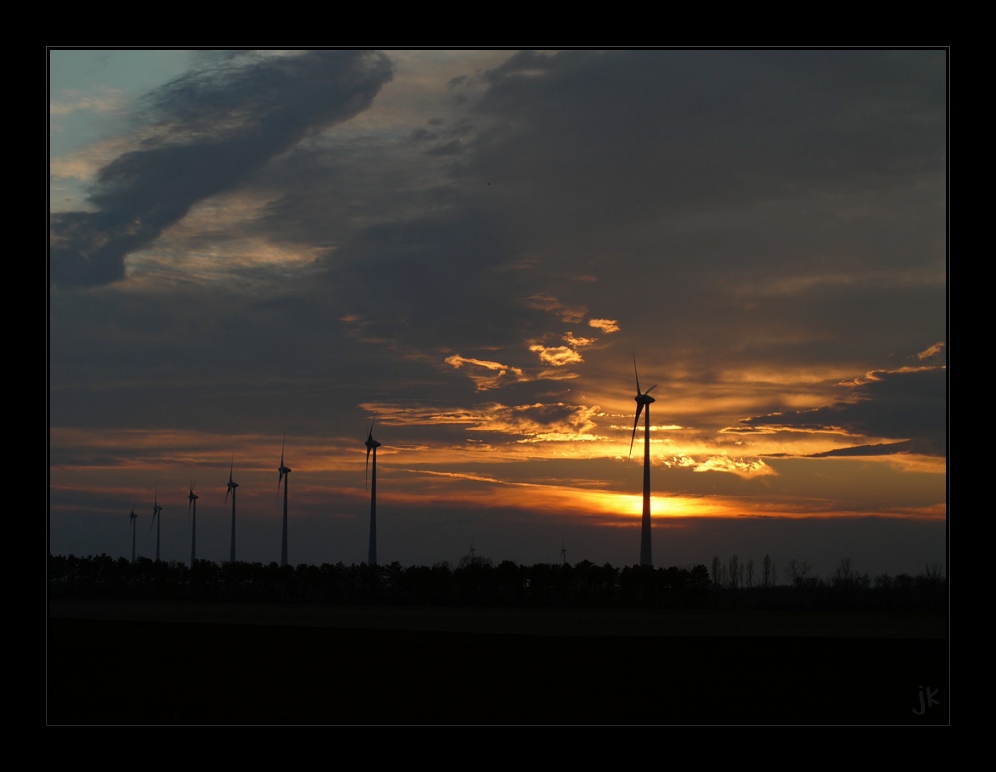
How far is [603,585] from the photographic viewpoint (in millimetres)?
118750

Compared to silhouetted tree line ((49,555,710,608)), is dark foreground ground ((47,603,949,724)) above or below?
above

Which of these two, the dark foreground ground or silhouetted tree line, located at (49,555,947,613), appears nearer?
the dark foreground ground

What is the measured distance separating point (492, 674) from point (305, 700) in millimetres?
9861

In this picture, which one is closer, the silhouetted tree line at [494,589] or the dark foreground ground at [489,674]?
the dark foreground ground at [489,674]

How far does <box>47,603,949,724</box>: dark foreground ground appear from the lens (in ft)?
115

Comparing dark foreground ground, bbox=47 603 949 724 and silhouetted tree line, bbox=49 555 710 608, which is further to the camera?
silhouetted tree line, bbox=49 555 710 608

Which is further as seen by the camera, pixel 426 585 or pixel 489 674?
pixel 426 585

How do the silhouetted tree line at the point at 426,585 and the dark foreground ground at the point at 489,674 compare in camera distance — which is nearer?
the dark foreground ground at the point at 489,674

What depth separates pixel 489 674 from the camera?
43844mm

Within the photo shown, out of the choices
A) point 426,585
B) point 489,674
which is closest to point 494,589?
point 426,585

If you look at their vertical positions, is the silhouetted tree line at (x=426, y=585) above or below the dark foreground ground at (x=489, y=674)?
below

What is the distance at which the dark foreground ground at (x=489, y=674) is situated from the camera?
3494 centimetres

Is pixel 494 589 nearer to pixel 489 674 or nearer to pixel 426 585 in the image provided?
pixel 426 585
